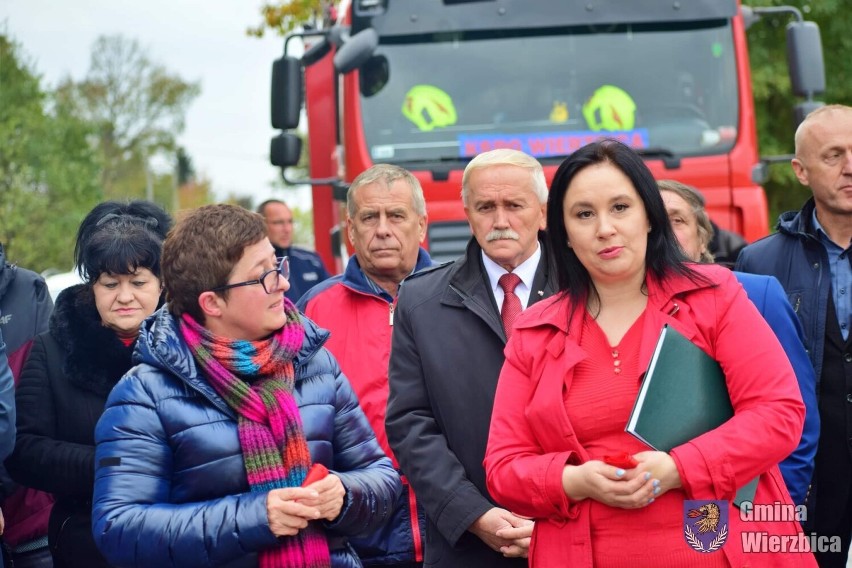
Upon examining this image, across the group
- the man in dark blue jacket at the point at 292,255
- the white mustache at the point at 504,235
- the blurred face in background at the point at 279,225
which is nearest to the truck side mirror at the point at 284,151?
the man in dark blue jacket at the point at 292,255

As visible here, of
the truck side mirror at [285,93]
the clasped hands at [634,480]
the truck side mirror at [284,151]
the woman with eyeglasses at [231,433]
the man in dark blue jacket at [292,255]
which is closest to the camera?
the clasped hands at [634,480]

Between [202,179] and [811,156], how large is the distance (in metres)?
82.7

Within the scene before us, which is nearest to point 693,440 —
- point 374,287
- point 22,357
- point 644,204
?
point 644,204

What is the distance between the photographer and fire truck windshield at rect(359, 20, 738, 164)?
840 centimetres

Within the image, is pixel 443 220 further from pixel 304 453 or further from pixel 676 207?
pixel 304 453

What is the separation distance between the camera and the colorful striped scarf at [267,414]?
11.5ft

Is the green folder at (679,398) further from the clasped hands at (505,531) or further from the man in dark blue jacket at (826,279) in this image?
the man in dark blue jacket at (826,279)

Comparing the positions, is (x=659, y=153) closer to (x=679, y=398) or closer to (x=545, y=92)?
(x=545, y=92)

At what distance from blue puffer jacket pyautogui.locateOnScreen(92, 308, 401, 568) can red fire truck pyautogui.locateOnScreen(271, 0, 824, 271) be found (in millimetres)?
4812

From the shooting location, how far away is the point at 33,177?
2122 cm

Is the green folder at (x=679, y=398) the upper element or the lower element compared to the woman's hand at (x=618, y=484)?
upper

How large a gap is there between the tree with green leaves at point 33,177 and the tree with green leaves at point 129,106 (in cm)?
2529

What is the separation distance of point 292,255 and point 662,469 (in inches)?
266

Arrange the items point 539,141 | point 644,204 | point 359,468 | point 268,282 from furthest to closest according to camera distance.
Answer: point 539,141 → point 359,468 → point 268,282 → point 644,204
